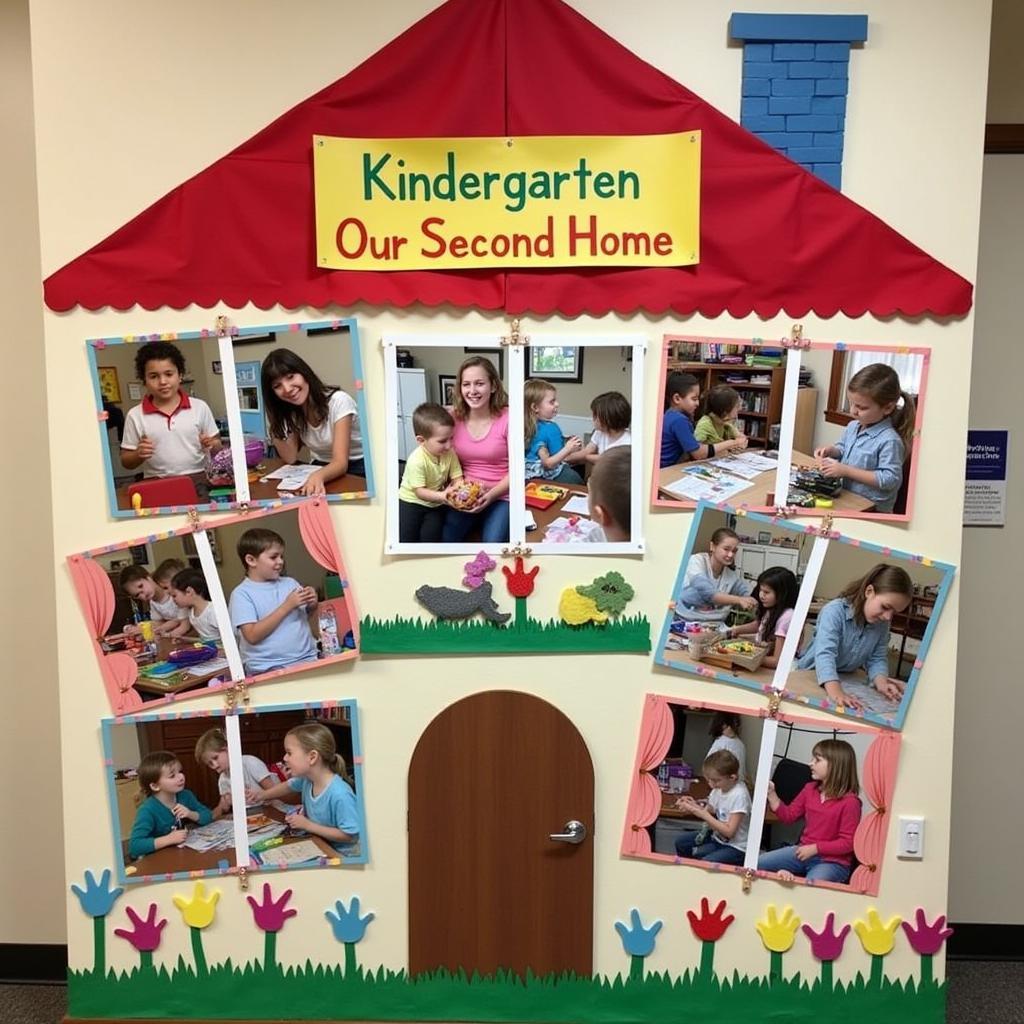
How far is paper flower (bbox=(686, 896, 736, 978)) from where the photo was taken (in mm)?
2225

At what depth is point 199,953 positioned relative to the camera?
2.27 meters

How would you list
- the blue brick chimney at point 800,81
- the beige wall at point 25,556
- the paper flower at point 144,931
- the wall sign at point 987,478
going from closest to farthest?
the blue brick chimney at point 800,81, the paper flower at point 144,931, the beige wall at point 25,556, the wall sign at point 987,478

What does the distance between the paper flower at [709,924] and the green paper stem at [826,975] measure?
24cm

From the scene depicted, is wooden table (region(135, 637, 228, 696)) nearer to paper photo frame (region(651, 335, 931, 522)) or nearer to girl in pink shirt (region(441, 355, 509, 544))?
girl in pink shirt (region(441, 355, 509, 544))

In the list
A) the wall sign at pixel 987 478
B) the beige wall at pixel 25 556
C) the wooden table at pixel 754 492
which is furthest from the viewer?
the wall sign at pixel 987 478

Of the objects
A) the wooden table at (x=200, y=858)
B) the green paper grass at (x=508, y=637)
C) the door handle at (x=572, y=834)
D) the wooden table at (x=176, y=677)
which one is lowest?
the wooden table at (x=200, y=858)

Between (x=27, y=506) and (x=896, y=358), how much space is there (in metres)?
→ 2.28

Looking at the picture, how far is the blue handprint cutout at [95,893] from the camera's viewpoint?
2.25 metres

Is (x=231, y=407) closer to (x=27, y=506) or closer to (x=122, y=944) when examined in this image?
(x=27, y=506)

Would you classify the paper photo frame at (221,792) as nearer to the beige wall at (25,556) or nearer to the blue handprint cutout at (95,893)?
the blue handprint cutout at (95,893)

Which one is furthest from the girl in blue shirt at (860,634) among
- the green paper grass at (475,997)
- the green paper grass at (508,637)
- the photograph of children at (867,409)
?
the green paper grass at (475,997)

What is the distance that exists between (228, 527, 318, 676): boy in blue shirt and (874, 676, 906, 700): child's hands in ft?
4.30

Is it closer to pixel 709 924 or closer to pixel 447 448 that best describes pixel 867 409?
pixel 447 448

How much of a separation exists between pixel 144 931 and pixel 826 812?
163 centimetres
